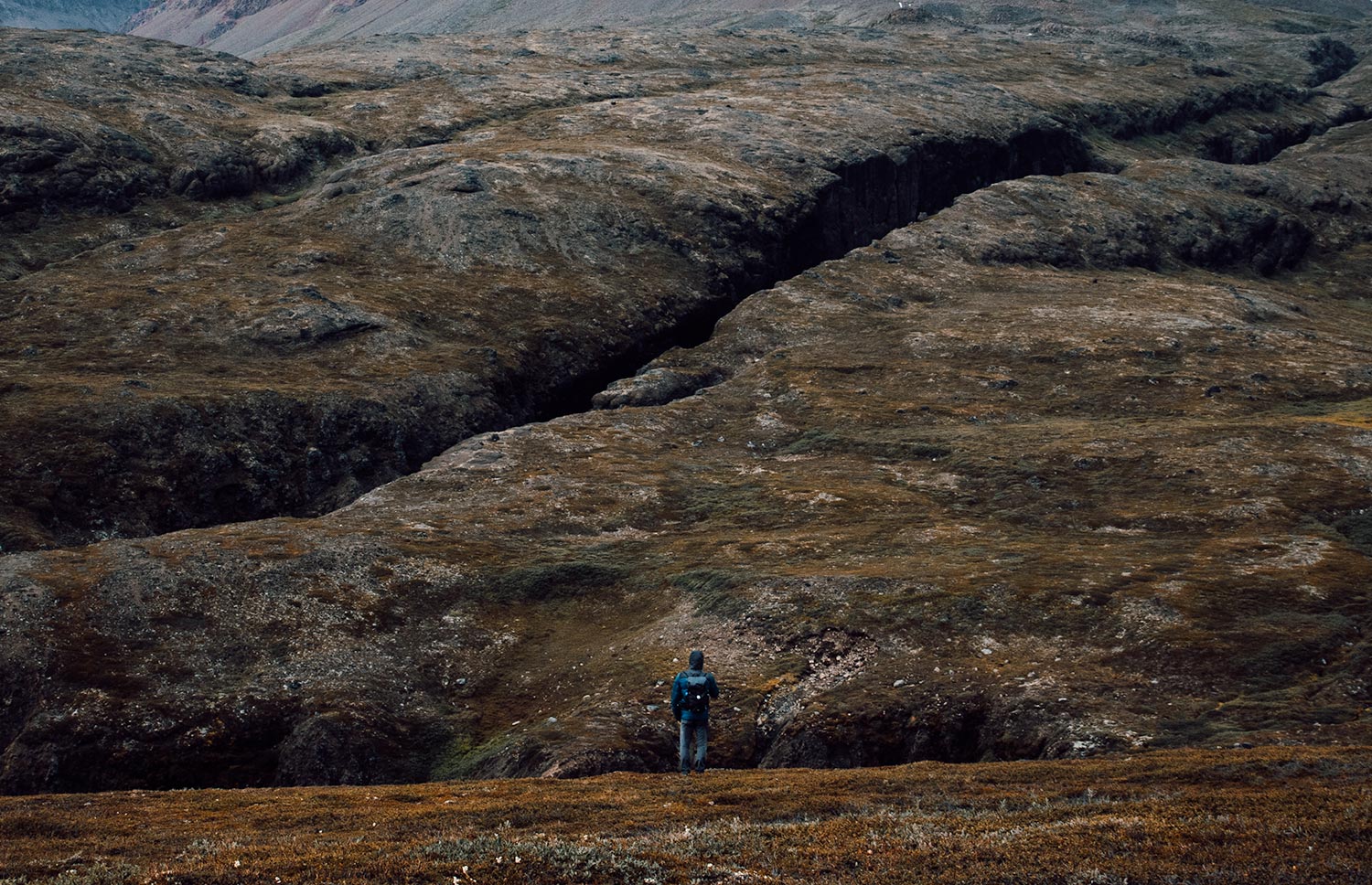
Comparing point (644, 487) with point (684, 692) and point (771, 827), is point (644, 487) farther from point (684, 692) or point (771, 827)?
point (771, 827)

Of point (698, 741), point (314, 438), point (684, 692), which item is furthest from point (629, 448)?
point (684, 692)

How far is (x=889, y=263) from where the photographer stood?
154625mm

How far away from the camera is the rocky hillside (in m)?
48.4

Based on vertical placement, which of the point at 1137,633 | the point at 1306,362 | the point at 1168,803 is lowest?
the point at 1306,362

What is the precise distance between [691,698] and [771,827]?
8.74 metres

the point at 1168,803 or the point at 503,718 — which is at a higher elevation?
the point at 1168,803

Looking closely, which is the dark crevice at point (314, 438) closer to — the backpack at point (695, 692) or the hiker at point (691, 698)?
the hiker at point (691, 698)

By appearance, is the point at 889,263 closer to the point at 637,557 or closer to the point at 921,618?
the point at 637,557

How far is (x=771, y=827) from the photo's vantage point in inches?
1152

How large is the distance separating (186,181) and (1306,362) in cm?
14407

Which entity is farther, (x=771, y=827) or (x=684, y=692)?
(x=684, y=692)

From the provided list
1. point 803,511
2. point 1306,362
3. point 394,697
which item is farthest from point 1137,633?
point 1306,362

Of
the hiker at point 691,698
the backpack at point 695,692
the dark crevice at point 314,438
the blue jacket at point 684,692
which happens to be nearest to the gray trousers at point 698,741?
the hiker at point 691,698

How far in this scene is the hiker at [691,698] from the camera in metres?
37.6
